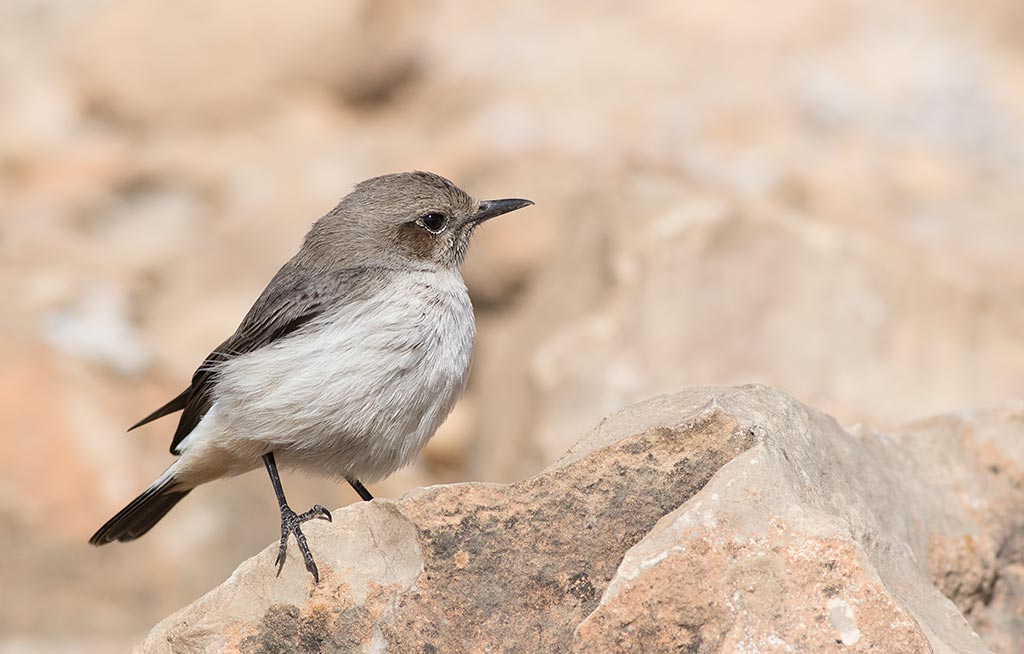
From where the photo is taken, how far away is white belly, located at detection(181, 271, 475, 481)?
16.4 feet

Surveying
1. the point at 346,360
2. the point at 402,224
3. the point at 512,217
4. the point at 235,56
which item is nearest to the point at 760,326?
the point at 402,224

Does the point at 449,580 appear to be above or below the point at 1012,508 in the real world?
above

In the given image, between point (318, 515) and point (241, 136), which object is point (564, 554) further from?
point (241, 136)

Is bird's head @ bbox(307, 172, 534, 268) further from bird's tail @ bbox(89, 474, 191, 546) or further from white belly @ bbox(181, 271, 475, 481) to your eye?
bird's tail @ bbox(89, 474, 191, 546)

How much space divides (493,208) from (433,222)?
368 millimetres

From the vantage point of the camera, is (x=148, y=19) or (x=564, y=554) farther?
(x=148, y=19)

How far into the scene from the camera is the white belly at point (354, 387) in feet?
16.4

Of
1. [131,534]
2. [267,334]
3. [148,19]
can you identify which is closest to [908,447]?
[267,334]

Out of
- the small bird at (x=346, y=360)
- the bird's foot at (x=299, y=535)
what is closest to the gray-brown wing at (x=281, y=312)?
the small bird at (x=346, y=360)

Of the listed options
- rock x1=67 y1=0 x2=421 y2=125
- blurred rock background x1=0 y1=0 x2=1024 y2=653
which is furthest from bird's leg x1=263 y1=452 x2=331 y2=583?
rock x1=67 y1=0 x2=421 y2=125

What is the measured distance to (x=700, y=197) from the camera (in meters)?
8.85

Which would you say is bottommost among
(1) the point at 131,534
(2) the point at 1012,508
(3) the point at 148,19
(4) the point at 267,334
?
(2) the point at 1012,508

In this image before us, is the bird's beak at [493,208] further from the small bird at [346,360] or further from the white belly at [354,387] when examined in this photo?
the white belly at [354,387]

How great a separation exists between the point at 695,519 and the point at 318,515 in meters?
1.53
